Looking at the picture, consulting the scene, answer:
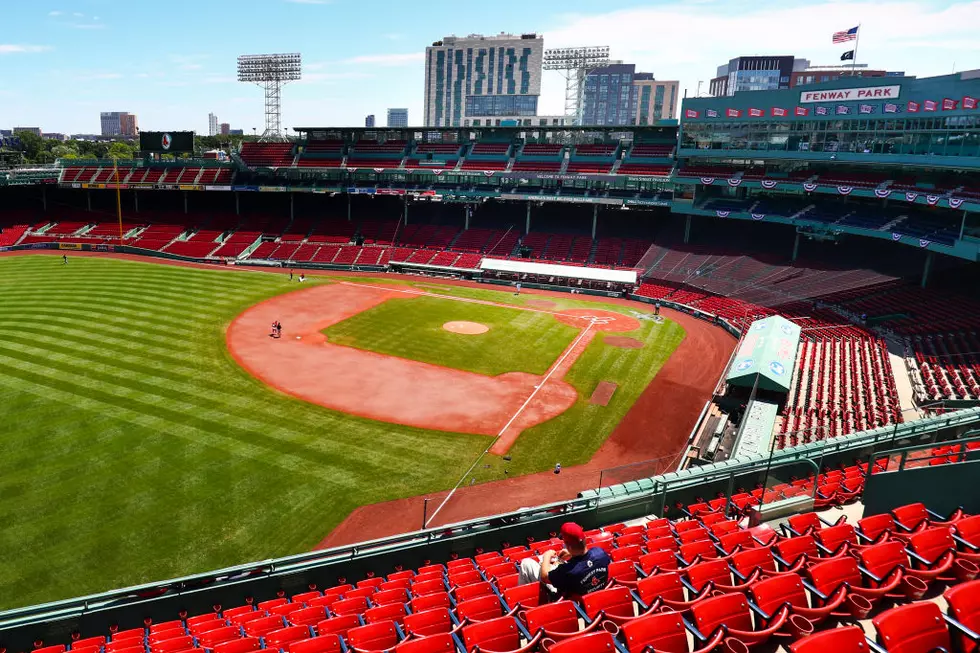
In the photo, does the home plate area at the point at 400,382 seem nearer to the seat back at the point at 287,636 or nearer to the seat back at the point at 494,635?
the seat back at the point at 287,636

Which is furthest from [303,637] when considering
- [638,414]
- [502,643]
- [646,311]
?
[646,311]

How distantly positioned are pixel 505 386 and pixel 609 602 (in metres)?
26.9

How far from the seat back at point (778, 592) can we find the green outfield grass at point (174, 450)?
52.1 ft

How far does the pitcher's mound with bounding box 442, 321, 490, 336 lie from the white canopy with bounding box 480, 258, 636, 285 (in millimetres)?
17840

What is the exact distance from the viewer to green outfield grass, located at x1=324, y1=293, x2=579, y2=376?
39375mm

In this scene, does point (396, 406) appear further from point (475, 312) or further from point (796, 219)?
point (796, 219)

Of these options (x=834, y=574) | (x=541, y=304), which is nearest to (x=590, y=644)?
(x=834, y=574)

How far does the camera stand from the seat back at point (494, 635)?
25.4 ft

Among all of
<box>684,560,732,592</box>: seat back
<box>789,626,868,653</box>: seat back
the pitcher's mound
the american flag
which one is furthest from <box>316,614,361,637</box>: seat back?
the american flag

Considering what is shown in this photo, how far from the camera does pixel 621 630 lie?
7.66 meters

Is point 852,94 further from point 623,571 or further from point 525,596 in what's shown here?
point 525,596

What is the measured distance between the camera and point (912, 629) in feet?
21.9

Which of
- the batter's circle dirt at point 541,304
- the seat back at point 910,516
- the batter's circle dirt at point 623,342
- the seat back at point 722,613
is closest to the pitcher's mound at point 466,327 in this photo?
the batter's circle dirt at point 541,304

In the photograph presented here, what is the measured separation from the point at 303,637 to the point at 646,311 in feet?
157
